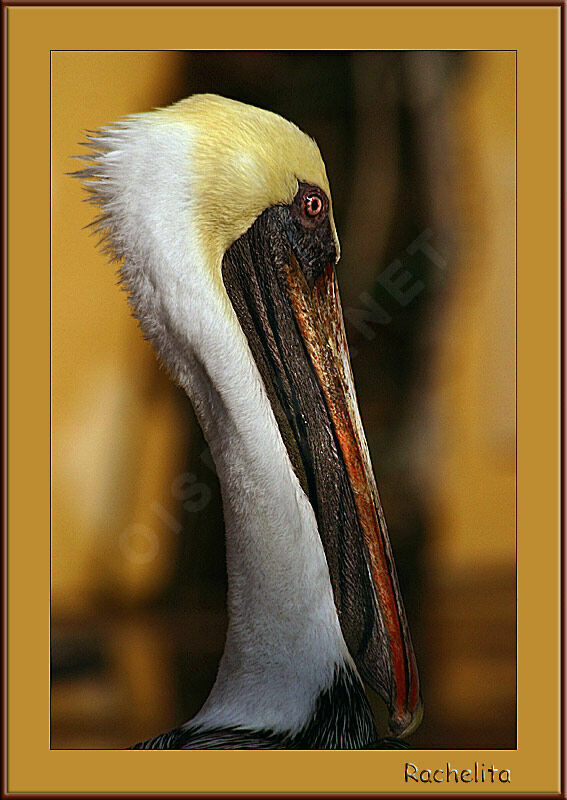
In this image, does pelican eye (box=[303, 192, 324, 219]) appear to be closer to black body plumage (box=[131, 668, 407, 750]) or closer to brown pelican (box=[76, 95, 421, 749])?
brown pelican (box=[76, 95, 421, 749])

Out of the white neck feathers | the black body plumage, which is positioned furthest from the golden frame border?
the white neck feathers

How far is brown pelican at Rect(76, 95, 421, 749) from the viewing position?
4.45 feet

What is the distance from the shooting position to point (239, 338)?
1.39m

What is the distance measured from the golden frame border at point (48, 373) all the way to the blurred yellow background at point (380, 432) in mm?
24

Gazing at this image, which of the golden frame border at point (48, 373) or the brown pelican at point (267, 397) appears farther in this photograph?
the golden frame border at point (48, 373)

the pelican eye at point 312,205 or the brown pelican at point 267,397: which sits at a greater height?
the pelican eye at point 312,205

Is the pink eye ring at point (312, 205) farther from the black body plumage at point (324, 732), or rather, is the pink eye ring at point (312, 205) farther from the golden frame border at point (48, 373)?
the black body plumage at point (324, 732)

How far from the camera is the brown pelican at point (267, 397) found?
136 centimetres

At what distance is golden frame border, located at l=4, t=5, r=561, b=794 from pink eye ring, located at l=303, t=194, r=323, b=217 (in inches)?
10.2

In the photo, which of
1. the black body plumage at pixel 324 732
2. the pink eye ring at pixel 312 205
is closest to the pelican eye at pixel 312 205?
the pink eye ring at pixel 312 205

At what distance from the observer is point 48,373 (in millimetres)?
1516

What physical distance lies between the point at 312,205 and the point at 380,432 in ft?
1.27

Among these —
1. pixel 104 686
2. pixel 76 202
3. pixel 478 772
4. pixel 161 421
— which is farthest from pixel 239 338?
pixel 478 772
